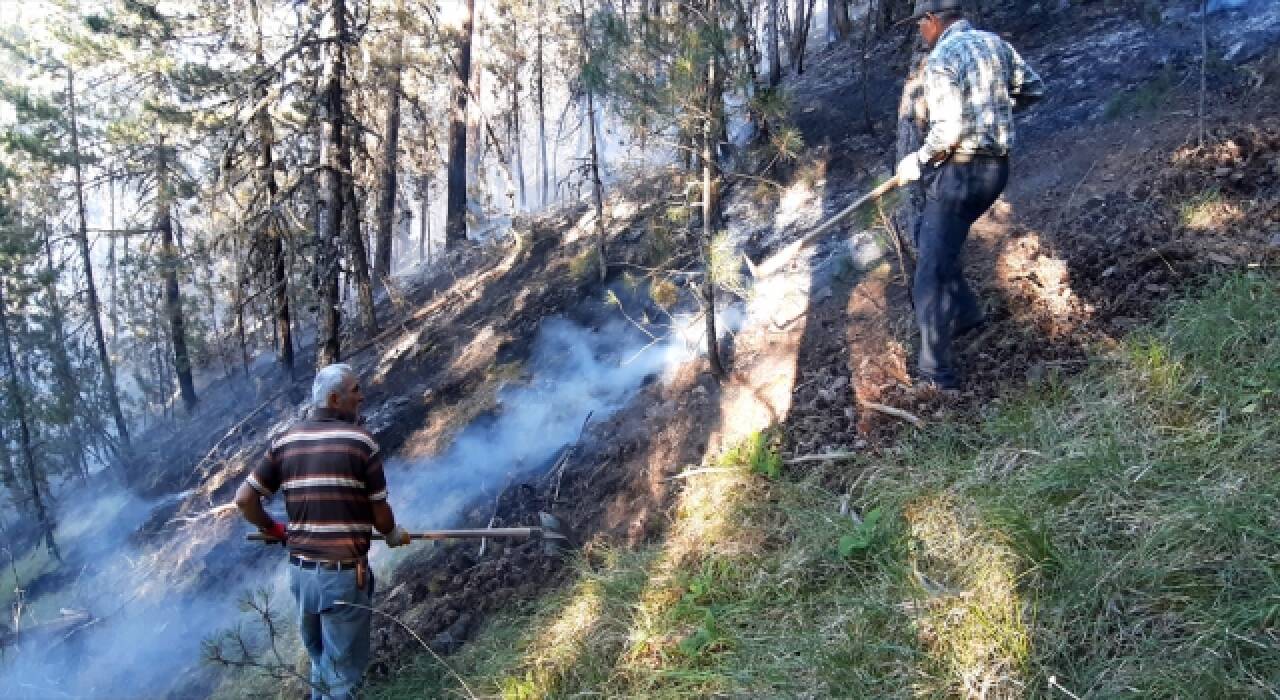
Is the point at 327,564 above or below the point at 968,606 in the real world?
below

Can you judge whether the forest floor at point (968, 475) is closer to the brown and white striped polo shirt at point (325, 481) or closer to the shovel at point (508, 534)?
the shovel at point (508, 534)

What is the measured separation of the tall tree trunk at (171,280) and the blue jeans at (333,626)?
13.0m

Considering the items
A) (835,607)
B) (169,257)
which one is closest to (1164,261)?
(835,607)

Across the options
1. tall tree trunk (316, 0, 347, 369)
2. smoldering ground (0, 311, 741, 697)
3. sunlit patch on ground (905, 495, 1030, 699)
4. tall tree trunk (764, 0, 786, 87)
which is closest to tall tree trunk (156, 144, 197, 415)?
smoldering ground (0, 311, 741, 697)

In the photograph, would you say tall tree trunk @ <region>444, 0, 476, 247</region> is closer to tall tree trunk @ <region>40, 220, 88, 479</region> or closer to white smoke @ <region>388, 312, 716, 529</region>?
white smoke @ <region>388, 312, 716, 529</region>

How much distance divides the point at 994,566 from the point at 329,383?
3.12 m

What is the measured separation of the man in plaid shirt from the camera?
3.92 metres

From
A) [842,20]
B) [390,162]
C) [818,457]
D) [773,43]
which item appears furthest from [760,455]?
[842,20]

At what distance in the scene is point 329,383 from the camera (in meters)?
3.87

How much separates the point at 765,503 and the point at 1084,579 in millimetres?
1684

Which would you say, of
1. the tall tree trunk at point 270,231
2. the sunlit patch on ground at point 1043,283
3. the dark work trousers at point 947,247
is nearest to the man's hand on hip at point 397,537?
the dark work trousers at point 947,247

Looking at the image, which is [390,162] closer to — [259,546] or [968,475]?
[259,546]

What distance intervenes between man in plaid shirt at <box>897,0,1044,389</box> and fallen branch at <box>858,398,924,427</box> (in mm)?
261

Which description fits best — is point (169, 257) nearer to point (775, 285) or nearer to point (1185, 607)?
point (775, 285)
